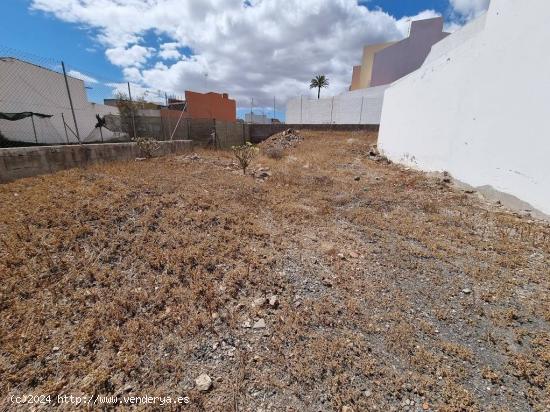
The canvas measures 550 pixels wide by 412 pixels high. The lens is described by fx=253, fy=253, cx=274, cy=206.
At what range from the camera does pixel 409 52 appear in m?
22.0

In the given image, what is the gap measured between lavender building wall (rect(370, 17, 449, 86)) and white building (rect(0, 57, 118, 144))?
23541mm

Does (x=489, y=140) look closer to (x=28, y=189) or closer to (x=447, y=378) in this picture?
(x=447, y=378)

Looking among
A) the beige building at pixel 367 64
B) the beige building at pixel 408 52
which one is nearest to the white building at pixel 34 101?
the beige building at pixel 408 52

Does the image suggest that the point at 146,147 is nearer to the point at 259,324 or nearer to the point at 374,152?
the point at 259,324

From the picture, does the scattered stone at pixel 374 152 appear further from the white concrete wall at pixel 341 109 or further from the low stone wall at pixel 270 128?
the white concrete wall at pixel 341 109

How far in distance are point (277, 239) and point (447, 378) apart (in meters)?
2.34

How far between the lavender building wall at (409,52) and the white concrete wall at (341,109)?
3.42 metres

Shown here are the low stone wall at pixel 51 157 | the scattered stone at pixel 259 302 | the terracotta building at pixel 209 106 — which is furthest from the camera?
the terracotta building at pixel 209 106

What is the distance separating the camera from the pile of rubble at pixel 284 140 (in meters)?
14.6

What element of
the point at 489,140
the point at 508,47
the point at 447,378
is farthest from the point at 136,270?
the point at 508,47

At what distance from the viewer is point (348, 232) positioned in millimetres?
4008

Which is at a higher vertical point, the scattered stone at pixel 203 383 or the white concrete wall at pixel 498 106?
the white concrete wall at pixel 498 106

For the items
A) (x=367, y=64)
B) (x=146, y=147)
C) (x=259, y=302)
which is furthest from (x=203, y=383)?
Result: (x=367, y=64)

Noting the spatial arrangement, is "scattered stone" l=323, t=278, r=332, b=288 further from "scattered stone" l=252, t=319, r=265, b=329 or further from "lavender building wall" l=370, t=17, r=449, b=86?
"lavender building wall" l=370, t=17, r=449, b=86
